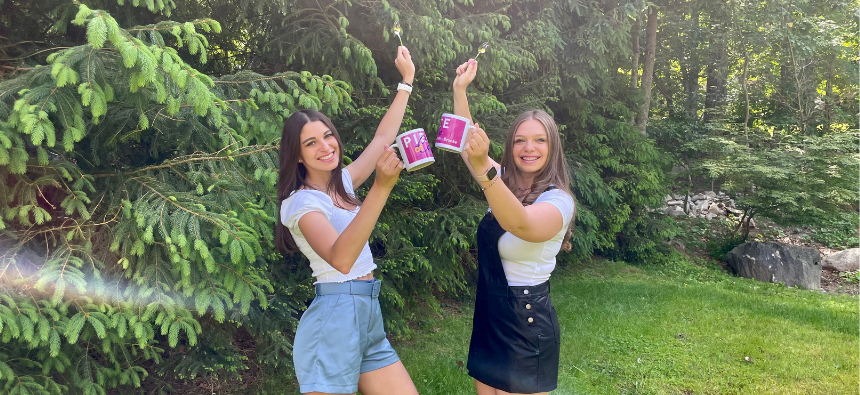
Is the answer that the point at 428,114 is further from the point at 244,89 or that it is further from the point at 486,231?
the point at 486,231

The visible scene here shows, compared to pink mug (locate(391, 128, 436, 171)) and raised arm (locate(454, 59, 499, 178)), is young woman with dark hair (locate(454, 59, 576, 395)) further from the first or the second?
pink mug (locate(391, 128, 436, 171))

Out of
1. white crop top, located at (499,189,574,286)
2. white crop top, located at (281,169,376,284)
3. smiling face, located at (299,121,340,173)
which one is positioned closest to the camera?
white crop top, located at (281,169,376,284)

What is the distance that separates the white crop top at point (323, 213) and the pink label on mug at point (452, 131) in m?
0.47

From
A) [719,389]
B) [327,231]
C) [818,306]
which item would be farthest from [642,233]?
[327,231]

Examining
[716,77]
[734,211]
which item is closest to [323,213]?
[734,211]

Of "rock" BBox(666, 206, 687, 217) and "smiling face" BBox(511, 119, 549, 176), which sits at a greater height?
"smiling face" BBox(511, 119, 549, 176)

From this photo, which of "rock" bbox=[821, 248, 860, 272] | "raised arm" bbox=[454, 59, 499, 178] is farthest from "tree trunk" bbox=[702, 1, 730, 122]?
"raised arm" bbox=[454, 59, 499, 178]

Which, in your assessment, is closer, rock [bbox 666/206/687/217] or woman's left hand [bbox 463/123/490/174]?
woman's left hand [bbox 463/123/490/174]

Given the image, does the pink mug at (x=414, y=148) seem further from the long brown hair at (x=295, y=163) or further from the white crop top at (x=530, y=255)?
the white crop top at (x=530, y=255)

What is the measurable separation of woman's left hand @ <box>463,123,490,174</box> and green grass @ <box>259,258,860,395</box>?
3.13 metres

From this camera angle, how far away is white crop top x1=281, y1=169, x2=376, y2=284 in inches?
73.6

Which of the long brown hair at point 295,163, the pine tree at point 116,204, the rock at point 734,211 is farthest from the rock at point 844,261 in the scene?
the long brown hair at point 295,163

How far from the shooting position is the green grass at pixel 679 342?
4488 millimetres

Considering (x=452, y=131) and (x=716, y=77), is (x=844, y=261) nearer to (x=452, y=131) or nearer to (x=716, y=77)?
(x=716, y=77)
